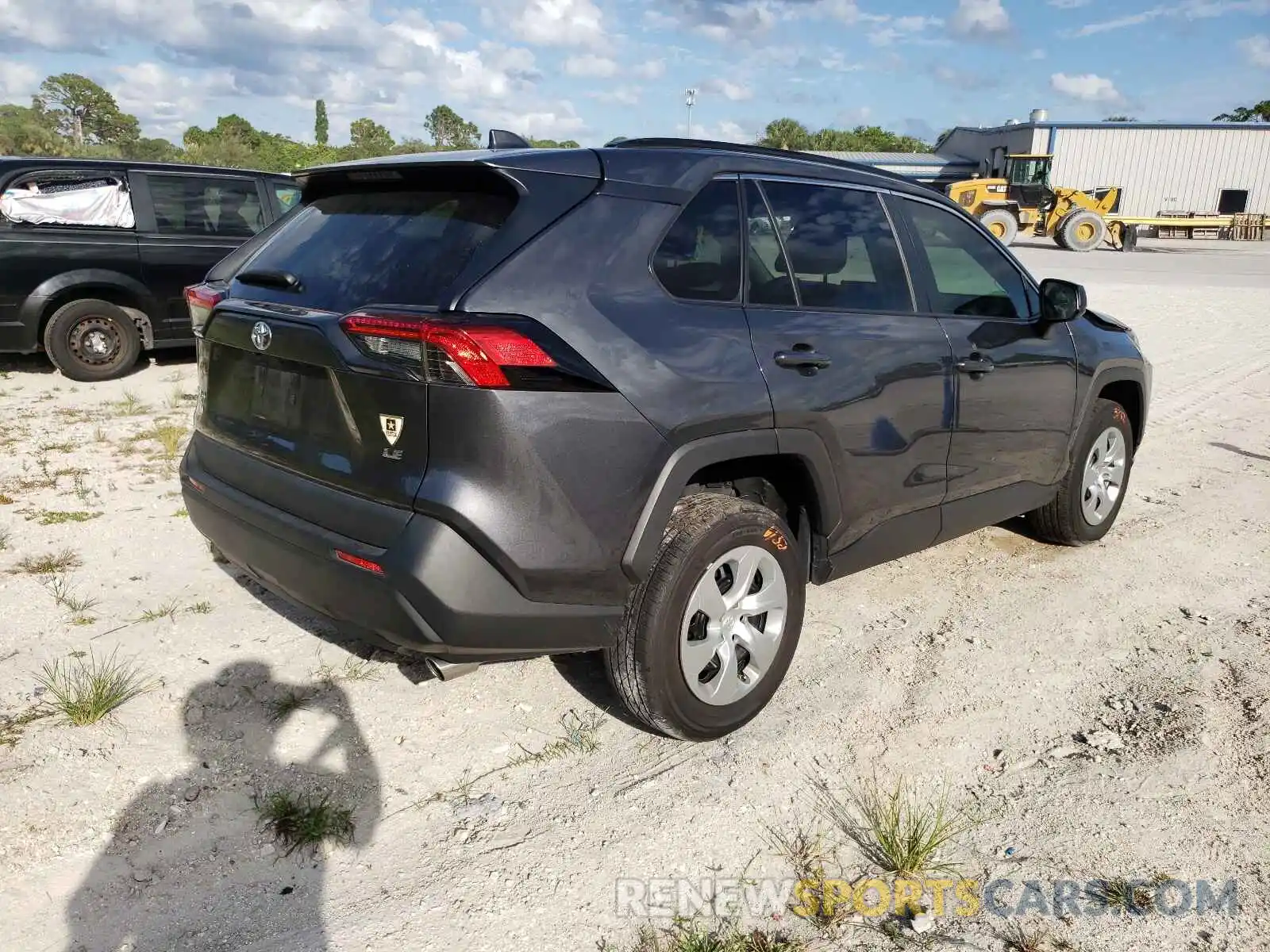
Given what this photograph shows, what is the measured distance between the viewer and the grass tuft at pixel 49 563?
14.5 feet

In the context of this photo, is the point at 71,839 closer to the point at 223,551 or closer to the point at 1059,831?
the point at 223,551

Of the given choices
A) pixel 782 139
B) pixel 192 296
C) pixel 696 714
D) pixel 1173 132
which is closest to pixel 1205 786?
pixel 696 714

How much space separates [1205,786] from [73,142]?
223ft

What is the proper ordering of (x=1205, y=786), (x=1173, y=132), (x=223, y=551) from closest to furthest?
(x=1205, y=786), (x=223, y=551), (x=1173, y=132)

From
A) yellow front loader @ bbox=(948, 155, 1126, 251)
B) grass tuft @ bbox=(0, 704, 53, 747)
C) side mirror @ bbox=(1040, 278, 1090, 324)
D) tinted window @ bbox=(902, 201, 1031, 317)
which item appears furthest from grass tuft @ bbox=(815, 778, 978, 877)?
yellow front loader @ bbox=(948, 155, 1126, 251)

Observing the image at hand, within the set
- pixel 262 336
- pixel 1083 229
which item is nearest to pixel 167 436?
pixel 262 336

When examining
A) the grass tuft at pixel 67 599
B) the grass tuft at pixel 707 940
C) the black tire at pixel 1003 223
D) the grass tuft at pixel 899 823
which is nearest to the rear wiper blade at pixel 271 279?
the grass tuft at pixel 67 599

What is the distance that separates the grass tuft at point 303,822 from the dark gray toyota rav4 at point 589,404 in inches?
20.4

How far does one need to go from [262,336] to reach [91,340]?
6697 mm

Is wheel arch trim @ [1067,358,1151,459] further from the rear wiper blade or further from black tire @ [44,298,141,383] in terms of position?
black tire @ [44,298,141,383]

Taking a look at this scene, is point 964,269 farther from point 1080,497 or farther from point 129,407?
point 129,407

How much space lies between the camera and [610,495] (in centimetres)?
267

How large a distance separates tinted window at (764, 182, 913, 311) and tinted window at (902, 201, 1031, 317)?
22cm

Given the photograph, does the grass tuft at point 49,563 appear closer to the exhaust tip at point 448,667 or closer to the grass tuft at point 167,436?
the grass tuft at point 167,436
